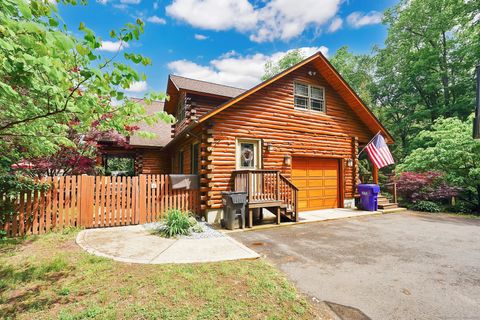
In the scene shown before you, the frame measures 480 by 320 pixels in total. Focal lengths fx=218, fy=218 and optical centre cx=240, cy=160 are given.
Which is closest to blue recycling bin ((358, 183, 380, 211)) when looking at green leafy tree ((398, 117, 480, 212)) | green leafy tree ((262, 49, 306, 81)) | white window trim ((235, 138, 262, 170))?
green leafy tree ((398, 117, 480, 212))

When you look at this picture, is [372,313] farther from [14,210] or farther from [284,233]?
[14,210]

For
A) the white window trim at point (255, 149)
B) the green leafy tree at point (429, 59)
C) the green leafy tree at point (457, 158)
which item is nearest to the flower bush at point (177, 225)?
the white window trim at point (255, 149)

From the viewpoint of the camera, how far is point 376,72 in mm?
26188

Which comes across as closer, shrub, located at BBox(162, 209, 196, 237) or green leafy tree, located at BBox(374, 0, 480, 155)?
shrub, located at BBox(162, 209, 196, 237)

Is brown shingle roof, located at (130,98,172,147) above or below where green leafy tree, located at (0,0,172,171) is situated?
above

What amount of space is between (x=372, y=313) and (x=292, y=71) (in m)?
8.70

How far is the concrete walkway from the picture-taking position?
14.1 feet

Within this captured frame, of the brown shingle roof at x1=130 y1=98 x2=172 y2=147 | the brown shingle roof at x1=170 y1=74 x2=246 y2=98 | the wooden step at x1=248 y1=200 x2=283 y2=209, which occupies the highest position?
the brown shingle roof at x1=170 y1=74 x2=246 y2=98

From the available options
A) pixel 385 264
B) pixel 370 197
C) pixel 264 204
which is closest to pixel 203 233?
pixel 264 204

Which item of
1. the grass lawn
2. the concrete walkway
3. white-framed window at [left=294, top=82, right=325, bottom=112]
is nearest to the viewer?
the grass lawn

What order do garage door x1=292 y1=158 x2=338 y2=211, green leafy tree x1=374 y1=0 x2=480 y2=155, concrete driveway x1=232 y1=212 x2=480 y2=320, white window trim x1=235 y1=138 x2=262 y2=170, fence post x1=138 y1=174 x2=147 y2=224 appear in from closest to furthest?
concrete driveway x1=232 y1=212 x2=480 y2=320 < fence post x1=138 y1=174 x2=147 y2=224 < white window trim x1=235 y1=138 x2=262 y2=170 < garage door x1=292 y1=158 x2=338 y2=211 < green leafy tree x1=374 y1=0 x2=480 y2=155

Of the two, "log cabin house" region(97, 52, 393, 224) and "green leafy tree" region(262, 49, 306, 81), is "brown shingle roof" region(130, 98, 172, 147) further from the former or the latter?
"green leafy tree" region(262, 49, 306, 81)

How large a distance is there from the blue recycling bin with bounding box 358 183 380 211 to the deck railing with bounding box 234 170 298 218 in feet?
13.5

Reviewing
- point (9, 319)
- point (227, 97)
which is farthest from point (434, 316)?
point (227, 97)
